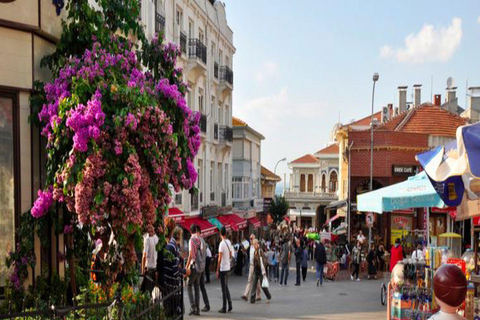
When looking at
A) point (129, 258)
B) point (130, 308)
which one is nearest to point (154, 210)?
point (129, 258)

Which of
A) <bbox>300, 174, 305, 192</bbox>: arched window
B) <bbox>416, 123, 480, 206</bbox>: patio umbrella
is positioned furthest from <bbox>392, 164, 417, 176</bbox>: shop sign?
<bbox>300, 174, 305, 192</bbox>: arched window

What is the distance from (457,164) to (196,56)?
69.5 feet

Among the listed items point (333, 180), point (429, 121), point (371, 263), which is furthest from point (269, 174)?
point (371, 263)

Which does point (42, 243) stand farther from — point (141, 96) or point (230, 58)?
point (230, 58)

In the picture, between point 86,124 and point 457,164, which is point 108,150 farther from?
point 457,164

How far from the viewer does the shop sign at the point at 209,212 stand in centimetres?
2652

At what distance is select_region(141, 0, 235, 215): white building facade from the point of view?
23422 mm

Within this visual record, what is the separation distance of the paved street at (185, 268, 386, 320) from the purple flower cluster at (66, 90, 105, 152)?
21.3 ft

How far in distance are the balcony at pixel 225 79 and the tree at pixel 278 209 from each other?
29550 millimetres

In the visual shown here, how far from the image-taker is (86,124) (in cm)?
541

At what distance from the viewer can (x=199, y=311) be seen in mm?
11195

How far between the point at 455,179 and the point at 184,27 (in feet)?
65.8

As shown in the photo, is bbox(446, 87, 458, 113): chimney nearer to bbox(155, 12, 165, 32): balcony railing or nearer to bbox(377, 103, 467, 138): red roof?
bbox(377, 103, 467, 138): red roof

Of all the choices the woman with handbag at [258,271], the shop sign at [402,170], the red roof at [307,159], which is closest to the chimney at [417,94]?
the shop sign at [402,170]
